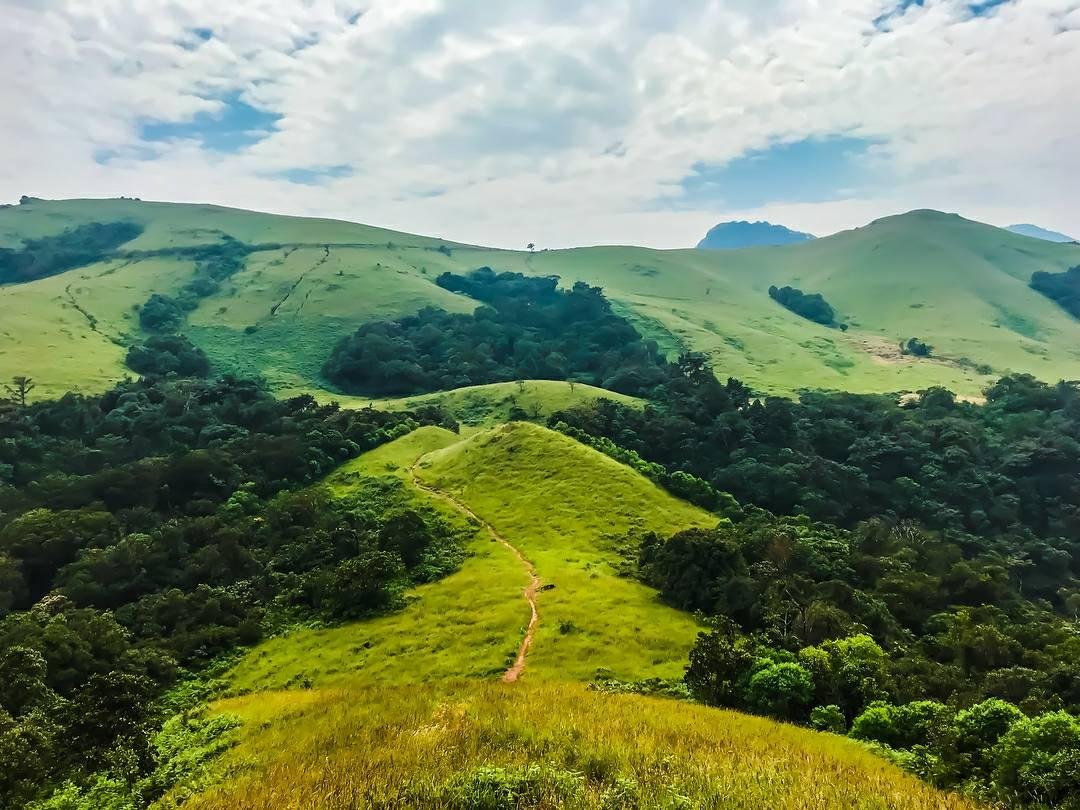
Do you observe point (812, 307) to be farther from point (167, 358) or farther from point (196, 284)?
point (196, 284)

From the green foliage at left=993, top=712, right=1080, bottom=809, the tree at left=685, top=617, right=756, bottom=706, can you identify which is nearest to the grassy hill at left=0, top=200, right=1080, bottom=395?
the tree at left=685, top=617, right=756, bottom=706

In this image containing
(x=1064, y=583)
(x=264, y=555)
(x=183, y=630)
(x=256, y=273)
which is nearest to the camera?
(x=183, y=630)

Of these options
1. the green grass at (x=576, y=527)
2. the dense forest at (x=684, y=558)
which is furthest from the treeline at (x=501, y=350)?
the green grass at (x=576, y=527)

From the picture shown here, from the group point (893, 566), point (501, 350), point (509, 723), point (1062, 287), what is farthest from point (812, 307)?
point (509, 723)

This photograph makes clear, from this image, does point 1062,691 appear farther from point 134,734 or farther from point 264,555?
point 264,555

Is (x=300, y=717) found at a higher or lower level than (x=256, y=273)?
lower

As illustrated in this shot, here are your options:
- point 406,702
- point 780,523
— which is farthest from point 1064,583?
point 406,702
